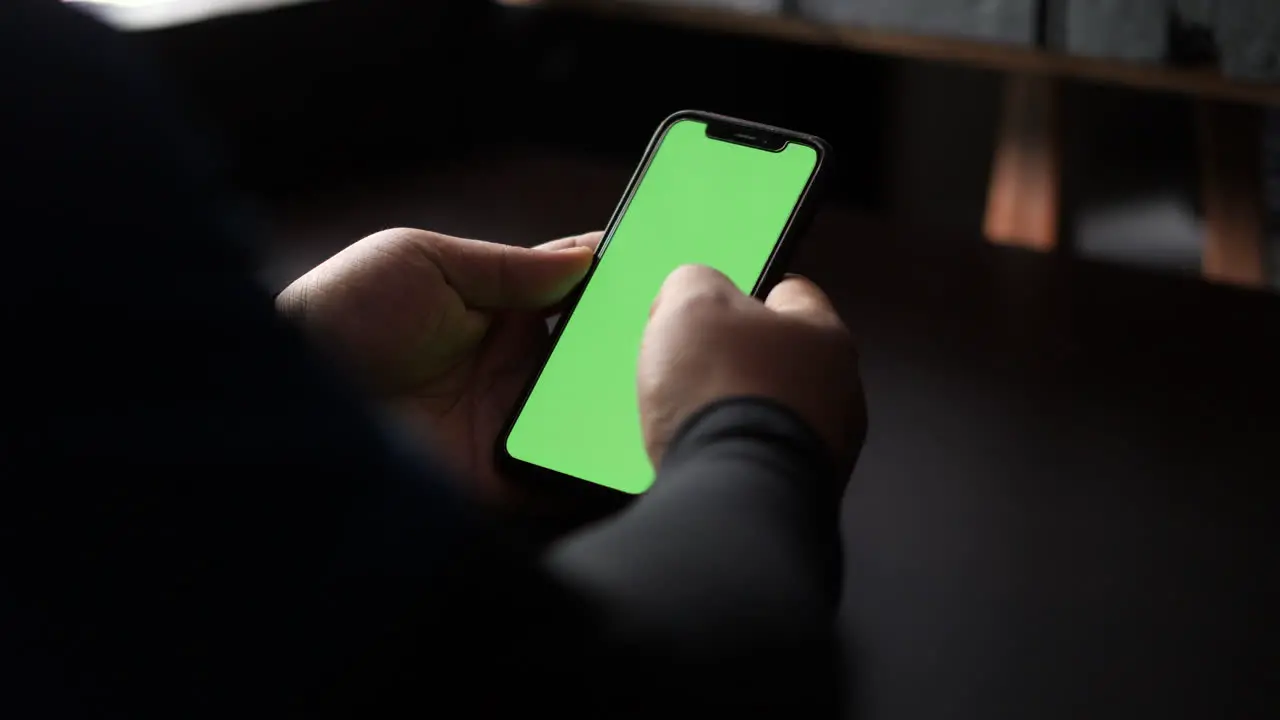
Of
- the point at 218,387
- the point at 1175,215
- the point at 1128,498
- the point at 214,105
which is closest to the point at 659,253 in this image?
the point at 1128,498

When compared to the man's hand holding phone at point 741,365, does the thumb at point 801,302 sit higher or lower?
lower

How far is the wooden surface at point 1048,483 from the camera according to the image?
440mm

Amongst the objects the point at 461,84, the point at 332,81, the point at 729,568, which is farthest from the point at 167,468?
the point at 461,84

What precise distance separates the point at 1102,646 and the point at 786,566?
216 millimetres

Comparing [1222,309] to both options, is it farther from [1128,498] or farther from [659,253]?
[659,253]

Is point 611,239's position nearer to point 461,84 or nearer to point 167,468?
point 167,468

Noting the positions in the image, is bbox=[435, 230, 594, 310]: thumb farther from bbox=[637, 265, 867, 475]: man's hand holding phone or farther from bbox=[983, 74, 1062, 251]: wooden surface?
bbox=[983, 74, 1062, 251]: wooden surface

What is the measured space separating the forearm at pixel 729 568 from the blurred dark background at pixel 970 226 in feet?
0.39

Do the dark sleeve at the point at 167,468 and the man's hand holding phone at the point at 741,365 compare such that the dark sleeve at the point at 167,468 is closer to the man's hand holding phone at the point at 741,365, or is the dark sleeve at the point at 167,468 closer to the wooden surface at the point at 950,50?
the man's hand holding phone at the point at 741,365

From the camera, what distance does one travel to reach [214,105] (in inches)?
39.0

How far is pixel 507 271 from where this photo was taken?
579 mm

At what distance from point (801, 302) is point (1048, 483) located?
0.59 ft

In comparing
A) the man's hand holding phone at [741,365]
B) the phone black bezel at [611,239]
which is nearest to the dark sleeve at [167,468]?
the man's hand holding phone at [741,365]

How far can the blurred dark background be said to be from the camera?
47 centimetres
